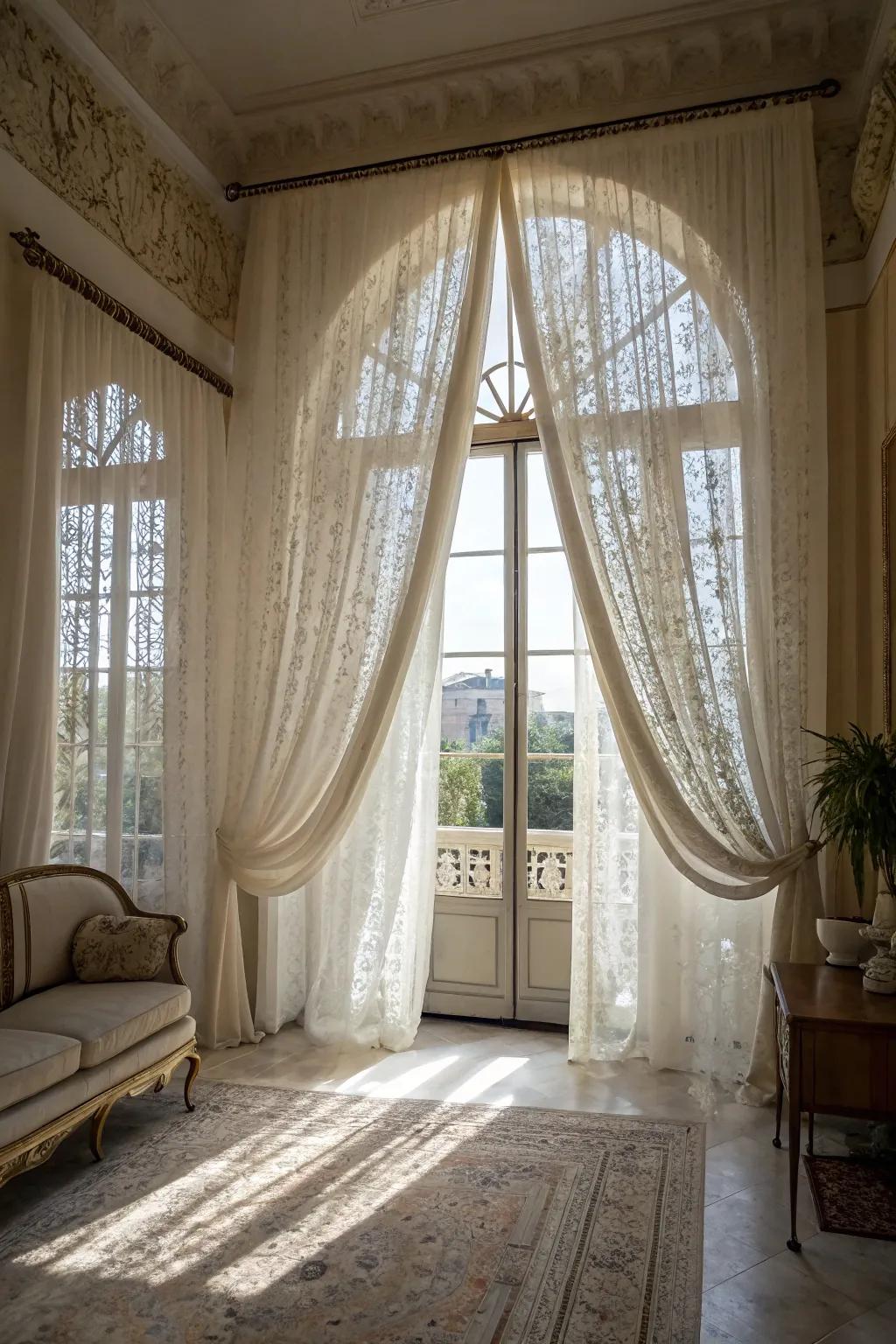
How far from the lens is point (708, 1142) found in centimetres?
321

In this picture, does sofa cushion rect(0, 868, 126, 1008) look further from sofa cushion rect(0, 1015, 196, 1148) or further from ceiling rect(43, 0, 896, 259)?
Result: ceiling rect(43, 0, 896, 259)

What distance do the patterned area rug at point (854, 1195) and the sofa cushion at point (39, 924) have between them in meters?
2.62

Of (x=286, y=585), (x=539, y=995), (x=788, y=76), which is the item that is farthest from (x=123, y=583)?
(x=788, y=76)

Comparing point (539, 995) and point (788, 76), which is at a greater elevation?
point (788, 76)

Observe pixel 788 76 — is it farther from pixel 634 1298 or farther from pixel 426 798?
pixel 634 1298

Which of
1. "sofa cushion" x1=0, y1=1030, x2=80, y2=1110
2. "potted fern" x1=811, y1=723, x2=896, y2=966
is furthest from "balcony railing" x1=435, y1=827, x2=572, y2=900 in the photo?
"sofa cushion" x1=0, y1=1030, x2=80, y2=1110

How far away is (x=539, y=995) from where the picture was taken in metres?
4.51

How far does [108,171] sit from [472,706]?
2835mm

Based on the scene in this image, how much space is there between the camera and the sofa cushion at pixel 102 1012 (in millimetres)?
2881

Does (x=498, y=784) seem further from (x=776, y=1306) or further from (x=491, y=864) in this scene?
(x=776, y=1306)

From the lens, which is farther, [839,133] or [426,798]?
[426,798]

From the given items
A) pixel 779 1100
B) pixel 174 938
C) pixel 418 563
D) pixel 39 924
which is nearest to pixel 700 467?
pixel 418 563

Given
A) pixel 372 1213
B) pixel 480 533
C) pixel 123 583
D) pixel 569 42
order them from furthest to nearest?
1. pixel 480 533
2. pixel 569 42
3. pixel 123 583
4. pixel 372 1213

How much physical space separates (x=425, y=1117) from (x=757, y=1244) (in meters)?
1.29
